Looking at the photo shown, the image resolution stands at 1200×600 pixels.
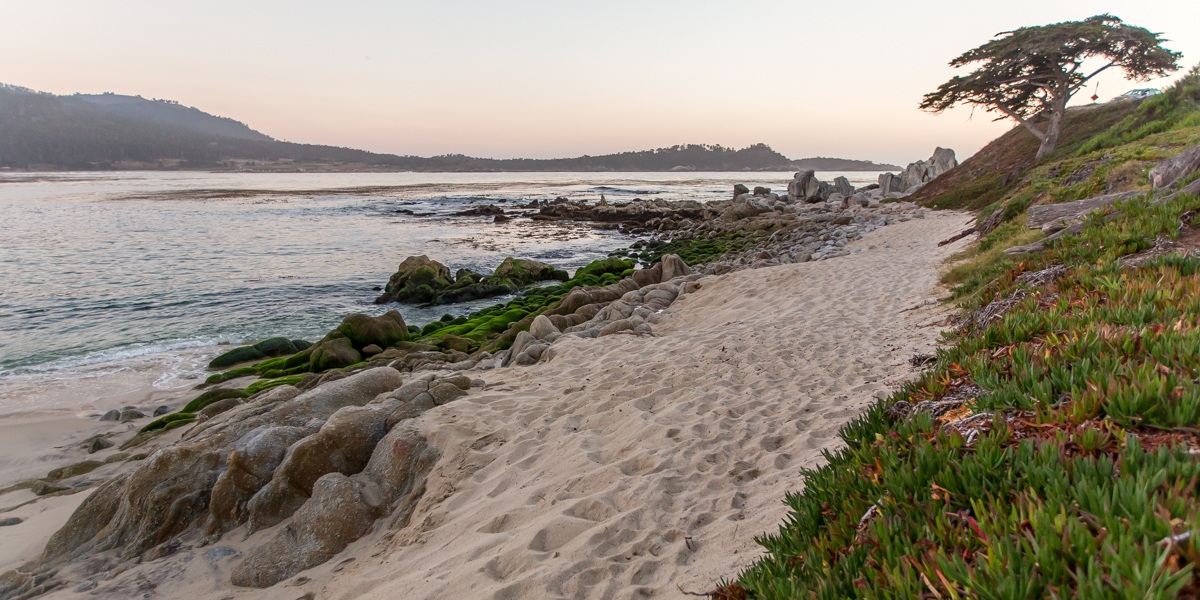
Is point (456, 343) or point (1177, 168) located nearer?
point (1177, 168)

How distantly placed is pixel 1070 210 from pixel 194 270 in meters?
25.4

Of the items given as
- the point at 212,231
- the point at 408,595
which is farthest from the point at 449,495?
the point at 212,231

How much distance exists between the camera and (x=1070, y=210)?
25.8ft

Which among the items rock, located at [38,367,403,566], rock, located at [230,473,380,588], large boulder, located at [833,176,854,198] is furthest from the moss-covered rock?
large boulder, located at [833,176,854,198]

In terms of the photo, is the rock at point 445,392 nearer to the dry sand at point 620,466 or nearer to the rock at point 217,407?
the dry sand at point 620,466

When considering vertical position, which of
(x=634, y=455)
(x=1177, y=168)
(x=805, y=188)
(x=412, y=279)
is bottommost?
(x=412, y=279)

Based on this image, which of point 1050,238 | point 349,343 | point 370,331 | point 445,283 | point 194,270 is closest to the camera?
point 1050,238

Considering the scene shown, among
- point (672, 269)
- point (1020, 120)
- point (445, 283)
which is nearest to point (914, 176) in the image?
point (1020, 120)

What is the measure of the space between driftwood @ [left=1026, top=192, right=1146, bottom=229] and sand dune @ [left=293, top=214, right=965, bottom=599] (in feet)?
5.93

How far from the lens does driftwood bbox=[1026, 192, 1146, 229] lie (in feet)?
24.0

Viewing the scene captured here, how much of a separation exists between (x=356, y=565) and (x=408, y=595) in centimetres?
94

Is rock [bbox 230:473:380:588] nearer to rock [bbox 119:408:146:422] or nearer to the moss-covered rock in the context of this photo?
the moss-covered rock

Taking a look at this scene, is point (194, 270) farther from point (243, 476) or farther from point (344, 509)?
point (344, 509)

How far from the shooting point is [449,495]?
15.4 feet
